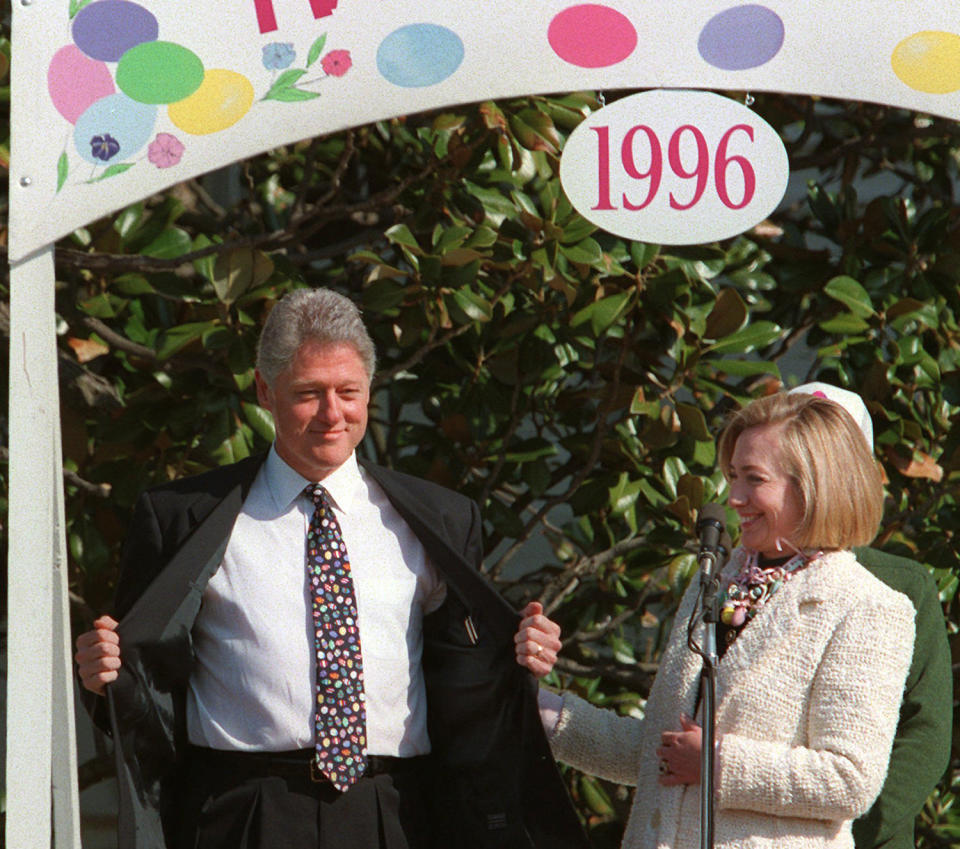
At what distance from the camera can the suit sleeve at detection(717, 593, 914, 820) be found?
2.64 m

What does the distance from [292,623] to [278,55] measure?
3.22 ft

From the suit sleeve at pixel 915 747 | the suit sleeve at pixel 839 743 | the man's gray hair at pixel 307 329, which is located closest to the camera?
the suit sleeve at pixel 839 743

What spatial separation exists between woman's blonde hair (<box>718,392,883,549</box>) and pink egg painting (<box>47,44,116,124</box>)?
128 cm

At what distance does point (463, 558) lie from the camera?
2.88 m

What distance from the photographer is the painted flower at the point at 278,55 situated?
9.04 feet

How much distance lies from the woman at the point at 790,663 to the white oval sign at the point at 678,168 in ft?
1.19

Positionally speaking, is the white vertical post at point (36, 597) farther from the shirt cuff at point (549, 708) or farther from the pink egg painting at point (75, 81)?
the shirt cuff at point (549, 708)

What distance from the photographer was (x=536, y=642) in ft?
9.24

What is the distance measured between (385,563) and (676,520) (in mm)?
1363

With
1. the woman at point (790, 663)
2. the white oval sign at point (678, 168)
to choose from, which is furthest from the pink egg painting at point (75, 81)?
the woman at point (790, 663)

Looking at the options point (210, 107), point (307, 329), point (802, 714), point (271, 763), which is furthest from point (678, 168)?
point (271, 763)

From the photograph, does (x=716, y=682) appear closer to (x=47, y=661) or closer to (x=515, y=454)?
(x=47, y=661)

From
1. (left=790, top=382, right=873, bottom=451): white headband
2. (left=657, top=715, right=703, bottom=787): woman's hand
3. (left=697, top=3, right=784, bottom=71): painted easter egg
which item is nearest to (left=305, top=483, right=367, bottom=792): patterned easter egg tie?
(left=657, top=715, right=703, bottom=787): woman's hand

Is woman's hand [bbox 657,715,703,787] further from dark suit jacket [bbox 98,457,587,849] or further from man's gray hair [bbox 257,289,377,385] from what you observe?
man's gray hair [bbox 257,289,377,385]
